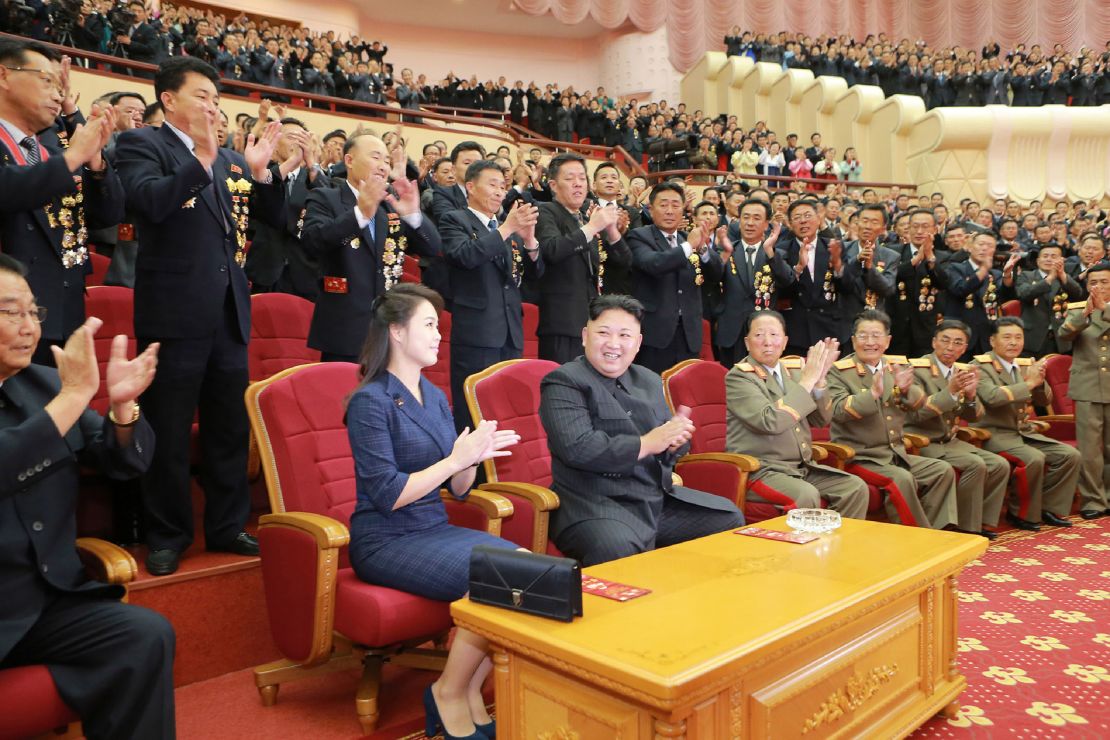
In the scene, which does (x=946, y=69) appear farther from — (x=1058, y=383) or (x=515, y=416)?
(x=515, y=416)

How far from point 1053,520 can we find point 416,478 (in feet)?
10.9

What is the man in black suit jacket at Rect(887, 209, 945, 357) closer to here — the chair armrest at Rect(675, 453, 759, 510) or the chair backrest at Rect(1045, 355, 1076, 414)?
the chair backrest at Rect(1045, 355, 1076, 414)

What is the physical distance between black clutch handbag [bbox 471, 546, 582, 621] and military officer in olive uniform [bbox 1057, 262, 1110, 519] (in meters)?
3.59

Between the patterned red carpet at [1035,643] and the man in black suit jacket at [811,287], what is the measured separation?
1215 mm

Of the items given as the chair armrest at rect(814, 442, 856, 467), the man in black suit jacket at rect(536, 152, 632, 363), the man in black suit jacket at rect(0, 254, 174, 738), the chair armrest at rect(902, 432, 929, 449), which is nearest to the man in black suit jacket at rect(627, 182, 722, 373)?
the man in black suit jacket at rect(536, 152, 632, 363)

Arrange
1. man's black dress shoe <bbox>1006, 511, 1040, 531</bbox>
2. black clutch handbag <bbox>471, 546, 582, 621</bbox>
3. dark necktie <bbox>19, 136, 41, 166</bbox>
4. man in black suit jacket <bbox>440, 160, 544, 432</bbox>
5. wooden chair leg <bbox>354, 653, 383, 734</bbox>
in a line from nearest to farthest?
black clutch handbag <bbox>471, 546, 582, 621</bbox>, wooden chair leg <bbox>354, 653, 383, 734</bbox>, dark necktie <bbox>19, 136, 41, 166</bbox>, man in black suit jacket <bbox>440, 160, 544, 432</bbox>, man's black dress shoe <bbox>1006, 511, 1040, 531</bbox>

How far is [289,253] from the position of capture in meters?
3.46

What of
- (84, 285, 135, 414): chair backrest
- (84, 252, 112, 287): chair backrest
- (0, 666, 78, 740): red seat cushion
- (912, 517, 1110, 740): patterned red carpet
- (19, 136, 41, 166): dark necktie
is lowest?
(912, 517, 1110, 740): patterned red carpet

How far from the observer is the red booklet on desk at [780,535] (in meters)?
1.99

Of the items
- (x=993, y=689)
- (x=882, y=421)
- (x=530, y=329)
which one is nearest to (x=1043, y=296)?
(x=882, y=421)

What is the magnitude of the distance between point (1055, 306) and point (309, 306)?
4.38 meters

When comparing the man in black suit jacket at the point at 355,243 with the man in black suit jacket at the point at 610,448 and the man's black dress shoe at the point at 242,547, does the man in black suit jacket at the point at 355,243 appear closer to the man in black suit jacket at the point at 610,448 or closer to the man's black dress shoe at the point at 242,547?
the man's black dress shoe at the point at 242,547

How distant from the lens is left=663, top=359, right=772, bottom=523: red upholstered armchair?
276cm

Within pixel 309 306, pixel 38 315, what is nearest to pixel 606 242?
pixel 309 306
